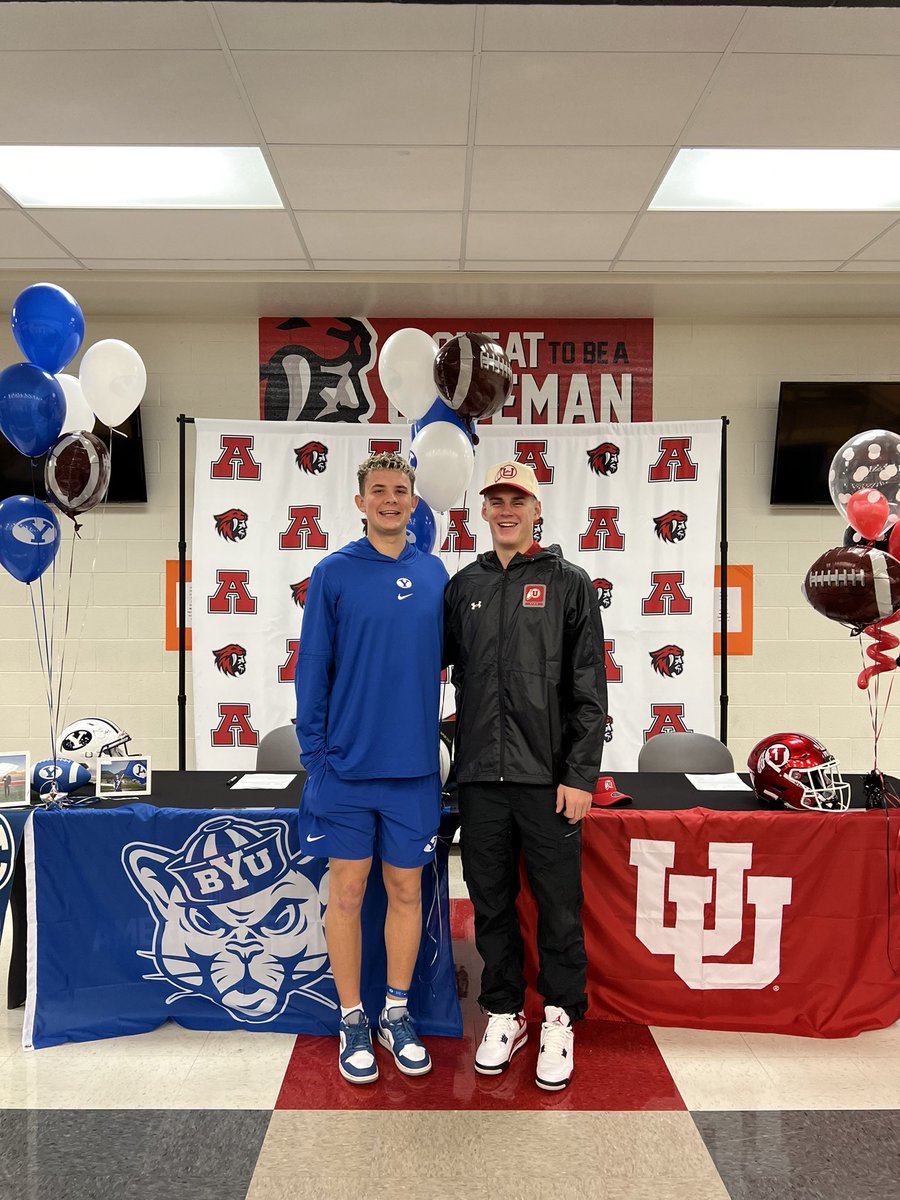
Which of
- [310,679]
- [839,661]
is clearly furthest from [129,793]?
[839,661]

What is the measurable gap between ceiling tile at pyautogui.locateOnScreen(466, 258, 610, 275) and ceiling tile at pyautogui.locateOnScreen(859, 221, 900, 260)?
1183 millimetres

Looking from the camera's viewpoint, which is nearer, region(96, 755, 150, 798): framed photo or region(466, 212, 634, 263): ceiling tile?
region(96, 755, 150, 798): framed photo

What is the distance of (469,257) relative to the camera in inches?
164

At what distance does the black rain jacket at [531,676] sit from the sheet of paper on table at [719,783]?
78 centimetres

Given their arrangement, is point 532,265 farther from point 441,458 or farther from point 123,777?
point 123,777

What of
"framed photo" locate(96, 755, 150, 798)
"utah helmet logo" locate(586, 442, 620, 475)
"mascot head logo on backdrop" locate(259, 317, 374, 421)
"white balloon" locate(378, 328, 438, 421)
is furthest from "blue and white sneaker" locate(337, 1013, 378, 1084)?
"mascot head logo on backdrop" locate(259, 317, 374, 421)

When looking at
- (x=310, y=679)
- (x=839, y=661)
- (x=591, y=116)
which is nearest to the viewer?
(x=310, y=679)

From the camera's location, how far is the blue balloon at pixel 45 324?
113 inches

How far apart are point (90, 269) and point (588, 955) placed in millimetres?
3853

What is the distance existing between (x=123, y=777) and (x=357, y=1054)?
1103 millimetres

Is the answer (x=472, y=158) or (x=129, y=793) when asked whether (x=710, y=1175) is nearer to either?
(x=129, y=793)

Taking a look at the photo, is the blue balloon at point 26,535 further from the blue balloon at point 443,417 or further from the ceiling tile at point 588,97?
the ceiling tile at point 588,97

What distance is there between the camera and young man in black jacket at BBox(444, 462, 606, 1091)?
91.5 inches

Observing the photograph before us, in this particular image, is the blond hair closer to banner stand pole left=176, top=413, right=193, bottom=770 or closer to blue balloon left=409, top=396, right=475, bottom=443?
blue balloon left=409, top=396, right=475, bottom=443
